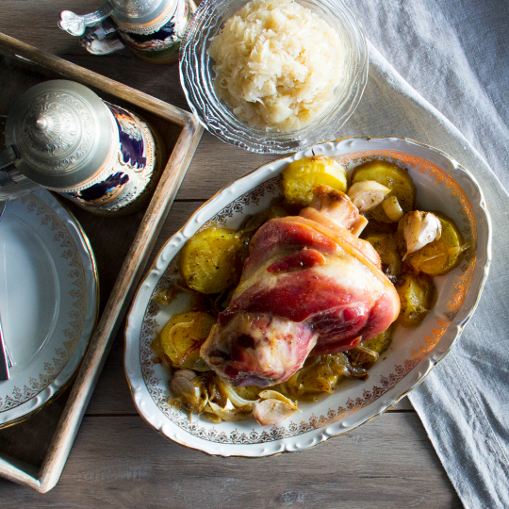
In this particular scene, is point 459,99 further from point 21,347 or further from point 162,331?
point 21,347

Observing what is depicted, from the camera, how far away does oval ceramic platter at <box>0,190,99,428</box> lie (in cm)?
130

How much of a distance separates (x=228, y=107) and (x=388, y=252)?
61cm

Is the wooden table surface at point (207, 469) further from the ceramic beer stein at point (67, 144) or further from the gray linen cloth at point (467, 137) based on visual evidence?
the ceramic beer stein at point (67, 144)

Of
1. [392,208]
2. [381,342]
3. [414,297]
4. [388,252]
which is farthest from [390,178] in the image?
[381,342]

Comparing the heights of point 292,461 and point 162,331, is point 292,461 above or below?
below

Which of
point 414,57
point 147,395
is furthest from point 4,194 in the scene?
point 414,57

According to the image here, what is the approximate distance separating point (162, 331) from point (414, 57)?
1170 mm

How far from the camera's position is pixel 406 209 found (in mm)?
1223

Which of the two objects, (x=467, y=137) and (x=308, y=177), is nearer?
(x=308, y=177)

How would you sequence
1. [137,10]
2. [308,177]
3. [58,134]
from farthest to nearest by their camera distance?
[308,177] → [137,10] → [58,134]

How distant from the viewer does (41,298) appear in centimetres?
134

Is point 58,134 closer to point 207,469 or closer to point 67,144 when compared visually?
point 67,144

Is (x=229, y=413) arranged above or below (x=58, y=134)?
below

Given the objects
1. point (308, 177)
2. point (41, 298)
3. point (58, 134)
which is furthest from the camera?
point (41, 298)
